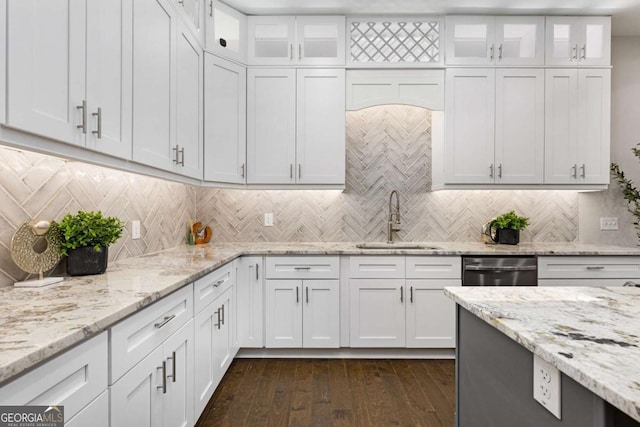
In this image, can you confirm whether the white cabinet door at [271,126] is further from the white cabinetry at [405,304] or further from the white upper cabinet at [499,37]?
the white upper cabinet at [499,37]

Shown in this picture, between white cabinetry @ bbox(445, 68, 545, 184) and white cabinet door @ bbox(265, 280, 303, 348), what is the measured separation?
1670 mm

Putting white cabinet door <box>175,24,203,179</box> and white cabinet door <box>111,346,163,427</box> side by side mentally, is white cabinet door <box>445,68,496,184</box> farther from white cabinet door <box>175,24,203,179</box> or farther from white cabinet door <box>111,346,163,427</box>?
white cabinet door <box>111,346,163,427</box>

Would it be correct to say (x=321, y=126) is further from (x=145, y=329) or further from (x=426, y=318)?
(x=145, y=329)

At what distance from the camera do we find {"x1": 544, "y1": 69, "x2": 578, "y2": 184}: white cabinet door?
123 inches

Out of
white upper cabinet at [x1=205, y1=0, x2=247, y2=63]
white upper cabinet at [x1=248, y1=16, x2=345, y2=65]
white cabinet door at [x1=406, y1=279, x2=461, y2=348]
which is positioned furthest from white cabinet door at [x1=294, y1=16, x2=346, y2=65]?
white cabinet door at [x1=406, y1=279, x2=461, y2=348]

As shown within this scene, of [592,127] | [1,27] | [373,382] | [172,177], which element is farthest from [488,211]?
[1,27]

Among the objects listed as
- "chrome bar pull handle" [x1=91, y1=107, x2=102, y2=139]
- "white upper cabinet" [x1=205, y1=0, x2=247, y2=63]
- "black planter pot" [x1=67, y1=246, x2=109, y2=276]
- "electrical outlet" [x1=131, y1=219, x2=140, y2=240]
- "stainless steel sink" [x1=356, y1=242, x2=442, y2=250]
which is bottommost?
"stainless steel sink" [x1=356, y1=242, x2=442, y2=250]

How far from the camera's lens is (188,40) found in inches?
97.5

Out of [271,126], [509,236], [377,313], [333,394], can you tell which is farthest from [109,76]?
[509,236]

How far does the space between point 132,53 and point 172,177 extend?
0.80 m

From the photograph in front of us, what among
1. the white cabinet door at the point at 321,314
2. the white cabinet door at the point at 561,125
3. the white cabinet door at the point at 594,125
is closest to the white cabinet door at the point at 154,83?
the white cabinet door at the point at 321,314

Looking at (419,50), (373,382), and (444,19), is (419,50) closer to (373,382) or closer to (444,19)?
(444,19)

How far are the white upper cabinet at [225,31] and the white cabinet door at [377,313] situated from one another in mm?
2191

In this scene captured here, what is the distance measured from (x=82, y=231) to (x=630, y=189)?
13.7ft
